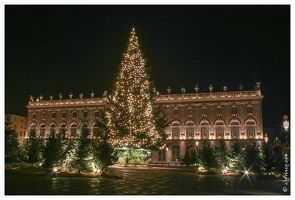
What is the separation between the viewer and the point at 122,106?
31953 millimetres

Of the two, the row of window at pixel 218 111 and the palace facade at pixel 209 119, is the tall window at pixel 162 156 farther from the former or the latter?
the row of window at pixel 218 111

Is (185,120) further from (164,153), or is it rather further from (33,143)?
(33,143)

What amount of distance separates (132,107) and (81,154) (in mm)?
9086

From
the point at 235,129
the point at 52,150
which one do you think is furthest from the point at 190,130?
the point at 52,150

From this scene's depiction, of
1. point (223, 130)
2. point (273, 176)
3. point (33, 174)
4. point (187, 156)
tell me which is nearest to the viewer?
point (33, 174)

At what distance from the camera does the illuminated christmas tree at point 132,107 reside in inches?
1245

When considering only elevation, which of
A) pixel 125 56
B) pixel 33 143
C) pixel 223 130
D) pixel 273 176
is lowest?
pixel 273 176

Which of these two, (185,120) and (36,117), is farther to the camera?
(36,117)

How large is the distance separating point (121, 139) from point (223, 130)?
34750mm

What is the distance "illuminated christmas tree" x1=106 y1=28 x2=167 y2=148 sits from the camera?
31.6 meters

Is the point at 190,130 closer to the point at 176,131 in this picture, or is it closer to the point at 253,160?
the point at 176,131

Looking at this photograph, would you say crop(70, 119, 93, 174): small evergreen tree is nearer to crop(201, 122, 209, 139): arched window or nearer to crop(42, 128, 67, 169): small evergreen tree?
crop(42, 128, 67, 169): small evergreen tree

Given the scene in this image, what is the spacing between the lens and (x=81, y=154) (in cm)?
2467

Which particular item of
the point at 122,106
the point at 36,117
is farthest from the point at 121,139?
the point at 36,117
